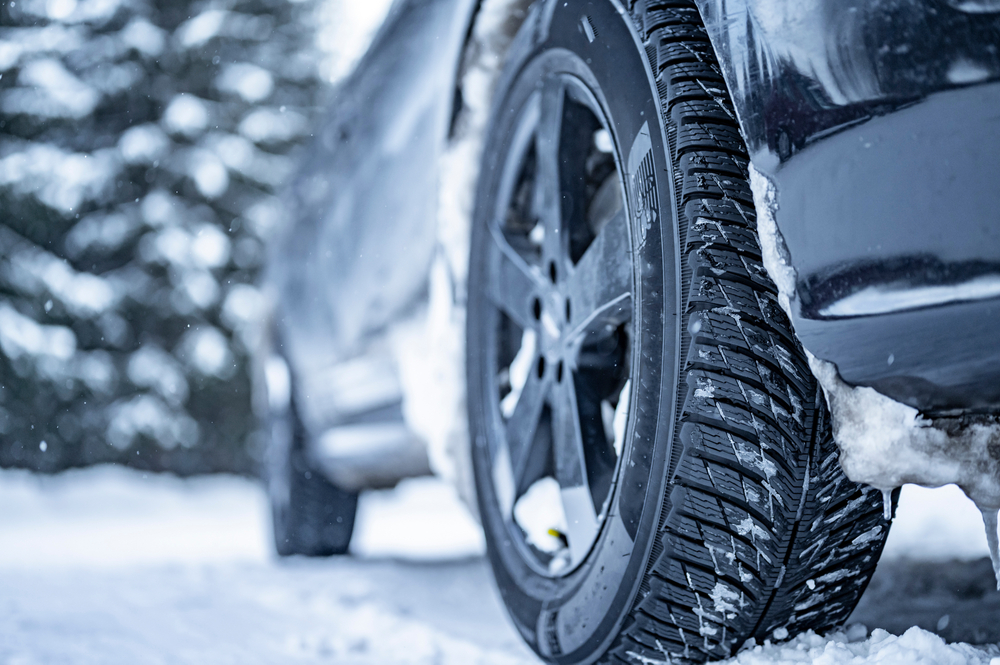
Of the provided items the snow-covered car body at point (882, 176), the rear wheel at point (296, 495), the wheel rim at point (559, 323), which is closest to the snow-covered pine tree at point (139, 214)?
the rear wheel at point (296, 495)

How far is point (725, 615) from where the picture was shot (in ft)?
3.18

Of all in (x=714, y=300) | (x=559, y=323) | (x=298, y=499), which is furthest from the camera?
(x=298, y=499)

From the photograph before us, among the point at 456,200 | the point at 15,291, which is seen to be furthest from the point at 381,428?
the point at 15,291

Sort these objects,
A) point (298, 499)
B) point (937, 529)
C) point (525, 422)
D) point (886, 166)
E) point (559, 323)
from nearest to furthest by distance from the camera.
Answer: point (886, 166), point (559, 323), point (525, 422), point (937, 529), point (298, 499)

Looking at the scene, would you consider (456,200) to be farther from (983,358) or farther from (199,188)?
(199,188)

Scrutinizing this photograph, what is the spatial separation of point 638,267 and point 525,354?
1.51 feet

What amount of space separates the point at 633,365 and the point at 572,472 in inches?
11.1

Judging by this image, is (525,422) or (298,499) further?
(298,499)

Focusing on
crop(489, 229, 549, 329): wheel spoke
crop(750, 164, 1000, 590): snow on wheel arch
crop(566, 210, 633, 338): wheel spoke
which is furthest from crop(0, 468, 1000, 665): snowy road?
crop(489, 229, 549, 329): wheel spoke

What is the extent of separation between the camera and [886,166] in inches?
29.3

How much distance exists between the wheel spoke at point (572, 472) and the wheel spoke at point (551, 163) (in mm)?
237

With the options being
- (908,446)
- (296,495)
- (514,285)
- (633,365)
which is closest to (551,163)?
(514,285)

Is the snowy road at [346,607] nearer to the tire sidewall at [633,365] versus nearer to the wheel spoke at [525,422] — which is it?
the tire sidewall at [633,365]

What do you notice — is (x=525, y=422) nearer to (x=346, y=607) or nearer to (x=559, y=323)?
(x=559, y=323)
